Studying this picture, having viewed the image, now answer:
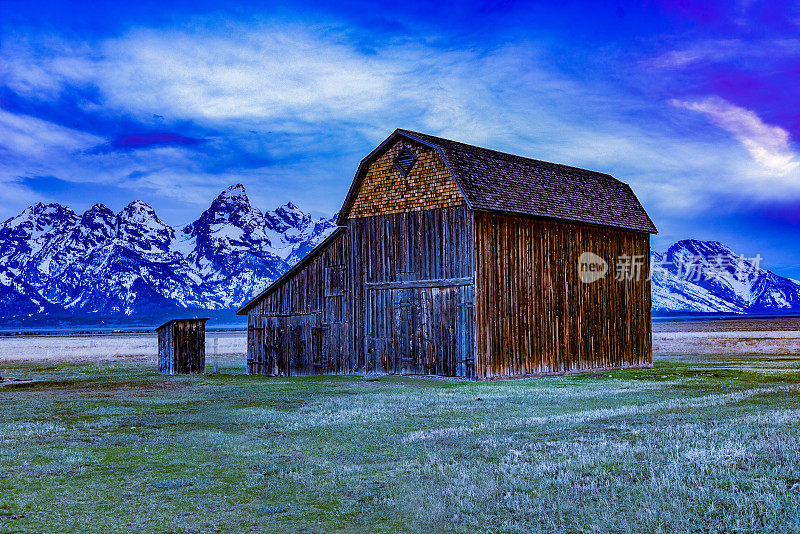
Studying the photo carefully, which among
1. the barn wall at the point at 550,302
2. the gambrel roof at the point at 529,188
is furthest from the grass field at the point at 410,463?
the gambrel roof at the point at 529,188

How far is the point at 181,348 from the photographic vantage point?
39.3 m

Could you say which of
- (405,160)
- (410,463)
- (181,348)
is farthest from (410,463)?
(181,348)

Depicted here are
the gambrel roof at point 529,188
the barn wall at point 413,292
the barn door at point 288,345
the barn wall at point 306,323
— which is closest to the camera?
the barn wall at point 413,292

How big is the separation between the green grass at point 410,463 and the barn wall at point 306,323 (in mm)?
11686

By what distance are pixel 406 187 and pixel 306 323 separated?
8.12 m

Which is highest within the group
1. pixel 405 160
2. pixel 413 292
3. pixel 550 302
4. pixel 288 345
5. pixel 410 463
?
pixel 405 160

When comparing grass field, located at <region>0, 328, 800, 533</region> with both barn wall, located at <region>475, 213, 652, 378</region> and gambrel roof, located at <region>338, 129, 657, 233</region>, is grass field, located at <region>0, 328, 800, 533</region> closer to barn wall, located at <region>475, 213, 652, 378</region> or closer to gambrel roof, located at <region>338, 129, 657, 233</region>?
Answer: barn wall, located at <region>475, 213, 652, 378</region>

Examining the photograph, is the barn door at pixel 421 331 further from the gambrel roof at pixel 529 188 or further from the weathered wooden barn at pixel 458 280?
the gambrel roof at pixel 529 188

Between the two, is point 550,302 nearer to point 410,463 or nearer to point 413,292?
point 413,292

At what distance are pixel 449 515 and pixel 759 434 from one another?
7.58 meters

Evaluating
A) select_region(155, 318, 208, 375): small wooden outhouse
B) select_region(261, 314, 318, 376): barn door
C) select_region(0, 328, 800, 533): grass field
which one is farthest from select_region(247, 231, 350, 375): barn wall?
select_region(0, 328, 800, 533): grass field

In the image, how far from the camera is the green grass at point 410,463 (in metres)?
9.55

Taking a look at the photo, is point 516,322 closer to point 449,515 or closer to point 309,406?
point 309,406

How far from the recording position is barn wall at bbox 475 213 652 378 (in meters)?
30.9
